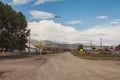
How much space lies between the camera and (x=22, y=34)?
299 feet

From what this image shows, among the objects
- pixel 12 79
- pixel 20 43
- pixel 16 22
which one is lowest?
pixel 12 79

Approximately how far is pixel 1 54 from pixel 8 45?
836 centimetres

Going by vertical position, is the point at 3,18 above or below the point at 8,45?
above

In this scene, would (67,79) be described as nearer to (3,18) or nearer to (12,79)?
(12,79)

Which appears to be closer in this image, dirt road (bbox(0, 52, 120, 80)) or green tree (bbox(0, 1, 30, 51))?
dirt road (bbox(0, 52, 120, 80))

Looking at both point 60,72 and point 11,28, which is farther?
point 11,28

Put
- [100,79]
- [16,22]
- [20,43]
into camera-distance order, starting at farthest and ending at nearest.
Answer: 1. [20,43]
2. [16,22]
3. [100,79]

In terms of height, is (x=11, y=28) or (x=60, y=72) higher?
(x=11, y=28)

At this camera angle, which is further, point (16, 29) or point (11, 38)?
point (16, 29)

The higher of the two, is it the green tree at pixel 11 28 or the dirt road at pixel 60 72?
the green tree at pixel 11 28

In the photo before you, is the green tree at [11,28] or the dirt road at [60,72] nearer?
the dirt road at [60,72]

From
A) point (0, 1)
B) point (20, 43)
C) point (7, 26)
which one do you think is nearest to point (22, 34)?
point (20, 43)

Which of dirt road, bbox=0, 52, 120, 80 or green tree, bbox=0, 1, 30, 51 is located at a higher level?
green tree, bbox=0, 1, 30, 51

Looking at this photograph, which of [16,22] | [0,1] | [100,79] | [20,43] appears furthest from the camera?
[20,43]
